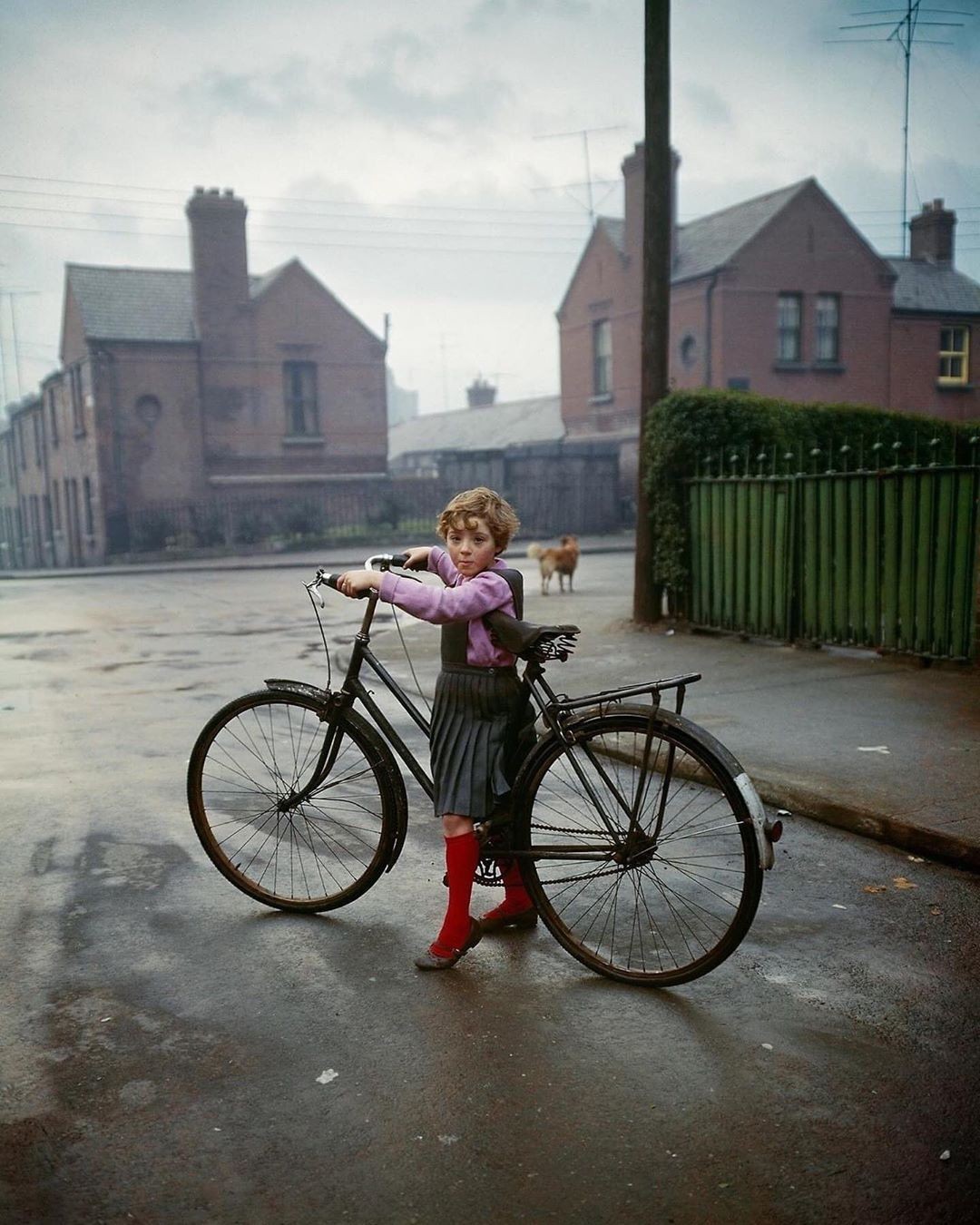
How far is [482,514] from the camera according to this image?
363cm

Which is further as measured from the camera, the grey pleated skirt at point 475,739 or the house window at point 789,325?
the house window at point 789,325

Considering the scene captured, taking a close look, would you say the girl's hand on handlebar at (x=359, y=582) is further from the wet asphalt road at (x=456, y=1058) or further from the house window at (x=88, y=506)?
the house window at (x=88, y=506)

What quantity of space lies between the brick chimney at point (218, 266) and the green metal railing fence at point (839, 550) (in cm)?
2863

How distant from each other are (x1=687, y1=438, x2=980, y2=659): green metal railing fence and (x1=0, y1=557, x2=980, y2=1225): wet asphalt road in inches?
167

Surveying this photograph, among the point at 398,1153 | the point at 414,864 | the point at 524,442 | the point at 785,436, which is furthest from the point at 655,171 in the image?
the point at 524,442

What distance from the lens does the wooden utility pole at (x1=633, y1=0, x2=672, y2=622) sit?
10.8 metres

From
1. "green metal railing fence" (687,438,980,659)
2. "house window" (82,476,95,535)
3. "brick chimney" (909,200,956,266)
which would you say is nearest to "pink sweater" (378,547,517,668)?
"green metal railing fence" (687,438,980,659)

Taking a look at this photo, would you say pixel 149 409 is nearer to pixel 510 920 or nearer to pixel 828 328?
pixel 828 328

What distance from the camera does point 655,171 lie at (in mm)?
10773

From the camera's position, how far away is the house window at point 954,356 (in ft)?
124

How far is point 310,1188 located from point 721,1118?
1.02 m

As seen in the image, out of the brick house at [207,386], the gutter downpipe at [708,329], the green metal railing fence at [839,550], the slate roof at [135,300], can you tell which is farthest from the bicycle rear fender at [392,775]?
the slate roof at [135,300]

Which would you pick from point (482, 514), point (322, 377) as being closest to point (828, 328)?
point (322, 377)

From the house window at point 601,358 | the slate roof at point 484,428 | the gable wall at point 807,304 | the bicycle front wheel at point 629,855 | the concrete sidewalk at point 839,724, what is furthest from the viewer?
the slate roof at point 484,428
